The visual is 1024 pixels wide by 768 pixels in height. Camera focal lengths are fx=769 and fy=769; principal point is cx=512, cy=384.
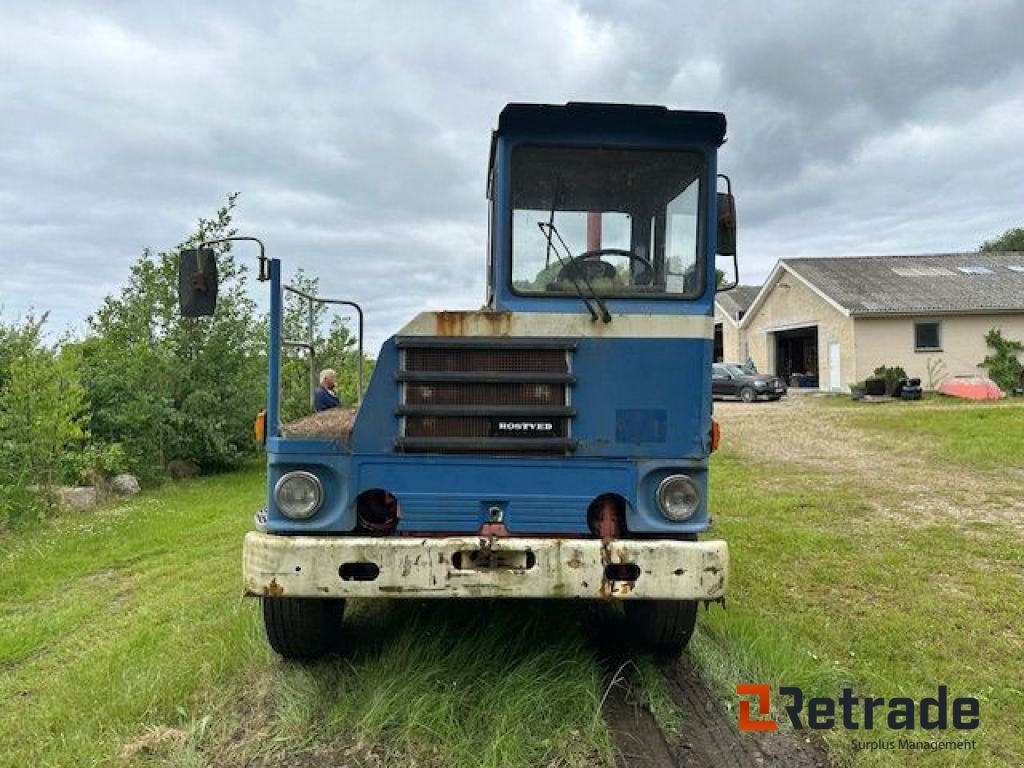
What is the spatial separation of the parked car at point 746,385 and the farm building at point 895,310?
242 centimetres

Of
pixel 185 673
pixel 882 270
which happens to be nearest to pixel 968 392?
pixel 882 270

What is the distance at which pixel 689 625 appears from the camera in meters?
3.95

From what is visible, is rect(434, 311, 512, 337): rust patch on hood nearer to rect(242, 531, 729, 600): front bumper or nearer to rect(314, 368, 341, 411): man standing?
rect(242, 531, 729, 600): front bumper

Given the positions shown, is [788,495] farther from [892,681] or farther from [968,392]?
[968,392]

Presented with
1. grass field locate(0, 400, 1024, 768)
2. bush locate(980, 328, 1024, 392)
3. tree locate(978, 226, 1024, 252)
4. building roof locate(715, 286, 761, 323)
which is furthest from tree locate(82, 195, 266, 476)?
tree locate(978, 226, 1024, 252)

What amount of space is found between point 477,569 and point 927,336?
26.9m

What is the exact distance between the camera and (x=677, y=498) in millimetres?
3652

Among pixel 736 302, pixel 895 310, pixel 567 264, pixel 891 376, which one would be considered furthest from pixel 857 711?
pixel 736 302

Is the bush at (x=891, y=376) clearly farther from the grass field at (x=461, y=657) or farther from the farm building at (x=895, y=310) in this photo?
the grass field at (x=461, y=657)

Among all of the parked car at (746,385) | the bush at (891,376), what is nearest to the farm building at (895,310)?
the bush at (891,376)

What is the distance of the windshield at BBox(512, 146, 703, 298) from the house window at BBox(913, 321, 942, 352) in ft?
83.2

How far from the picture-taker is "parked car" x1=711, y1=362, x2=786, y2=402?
26641mm

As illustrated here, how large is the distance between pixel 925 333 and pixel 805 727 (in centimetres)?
2616

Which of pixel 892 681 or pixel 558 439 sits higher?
pixel 558 439
